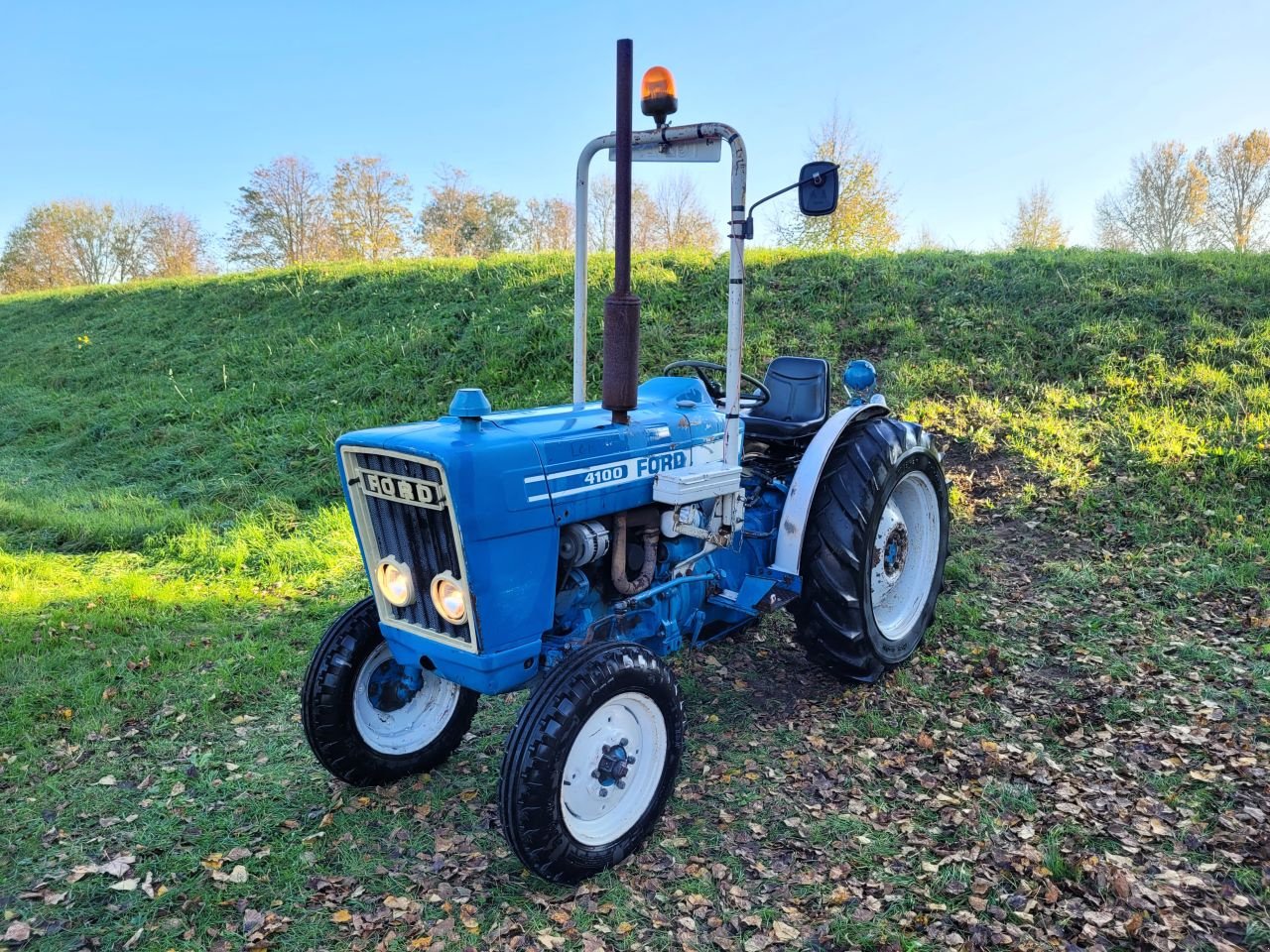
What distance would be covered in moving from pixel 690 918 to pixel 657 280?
9.19 metres

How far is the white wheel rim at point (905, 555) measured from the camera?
4.17 meters

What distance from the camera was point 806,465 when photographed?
3719 millimetres

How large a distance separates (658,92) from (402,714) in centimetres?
264

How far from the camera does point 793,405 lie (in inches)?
168

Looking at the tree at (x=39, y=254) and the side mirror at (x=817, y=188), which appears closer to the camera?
the side mirror at (x=817, y=188)

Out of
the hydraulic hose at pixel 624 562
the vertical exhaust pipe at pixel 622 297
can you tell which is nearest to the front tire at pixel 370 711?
the hydraulic hose at pixel 624 562

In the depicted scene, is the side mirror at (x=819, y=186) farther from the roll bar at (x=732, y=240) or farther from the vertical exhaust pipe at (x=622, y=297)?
the vertical exhaust pipe at (x=622, y=297)

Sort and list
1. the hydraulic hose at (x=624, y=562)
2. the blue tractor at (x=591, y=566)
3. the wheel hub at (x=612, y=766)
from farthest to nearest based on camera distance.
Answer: the hydraulic hose at (x=624, y=562) < the wheel hub at (x=612, y=766) < the blue tractor at (x=591, y=566)

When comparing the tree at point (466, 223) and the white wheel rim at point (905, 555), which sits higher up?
the tree at point (466, 223)

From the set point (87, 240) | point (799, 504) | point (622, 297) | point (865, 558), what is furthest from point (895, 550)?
point (87, 240)

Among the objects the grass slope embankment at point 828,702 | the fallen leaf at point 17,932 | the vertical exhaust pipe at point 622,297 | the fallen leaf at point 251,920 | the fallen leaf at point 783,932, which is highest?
the vertical exhaust pipe at point 622,297

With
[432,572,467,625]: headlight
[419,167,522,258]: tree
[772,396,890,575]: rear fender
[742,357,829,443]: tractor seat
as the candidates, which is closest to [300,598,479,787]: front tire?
[432,572,467,625]: headlight

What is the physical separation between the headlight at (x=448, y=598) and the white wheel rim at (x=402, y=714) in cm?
53

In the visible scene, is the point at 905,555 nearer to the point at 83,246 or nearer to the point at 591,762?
the point at 591,762
